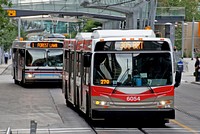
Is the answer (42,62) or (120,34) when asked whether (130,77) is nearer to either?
(120,34)

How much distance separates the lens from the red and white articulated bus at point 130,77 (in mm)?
16828

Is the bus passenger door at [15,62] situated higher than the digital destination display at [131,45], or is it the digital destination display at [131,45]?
the digital destination display at [131,45]

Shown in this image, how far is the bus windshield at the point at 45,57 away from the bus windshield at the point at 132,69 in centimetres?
1802

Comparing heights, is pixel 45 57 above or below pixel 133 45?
below

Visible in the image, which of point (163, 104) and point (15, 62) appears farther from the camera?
point (15, 62)

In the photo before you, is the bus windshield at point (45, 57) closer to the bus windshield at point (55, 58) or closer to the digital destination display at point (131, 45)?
the bus windshield at point (55, 58)

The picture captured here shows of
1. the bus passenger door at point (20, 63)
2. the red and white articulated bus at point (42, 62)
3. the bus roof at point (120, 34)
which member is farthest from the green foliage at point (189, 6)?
the bus roof at point (120, 34)

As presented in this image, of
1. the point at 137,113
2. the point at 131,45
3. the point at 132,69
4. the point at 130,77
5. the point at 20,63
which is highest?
the point at 131,45

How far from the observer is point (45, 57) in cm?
3519

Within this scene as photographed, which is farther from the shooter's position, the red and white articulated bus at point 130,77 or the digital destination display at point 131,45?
the digital destination display at point 131,45

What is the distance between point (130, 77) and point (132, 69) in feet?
0.73

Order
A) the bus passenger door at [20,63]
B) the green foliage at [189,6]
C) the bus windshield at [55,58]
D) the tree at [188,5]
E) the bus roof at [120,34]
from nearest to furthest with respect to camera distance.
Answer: the bus roof at [120,34] → the bus windshield at [55,58] → the bus passenger door at [20,63] → the tree at [188,5] → the green foliage at [189,6]

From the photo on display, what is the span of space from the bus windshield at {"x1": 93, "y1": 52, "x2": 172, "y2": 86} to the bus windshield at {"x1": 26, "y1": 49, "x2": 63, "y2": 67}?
18.0 meters

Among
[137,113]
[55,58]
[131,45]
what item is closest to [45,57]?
[55,58]
